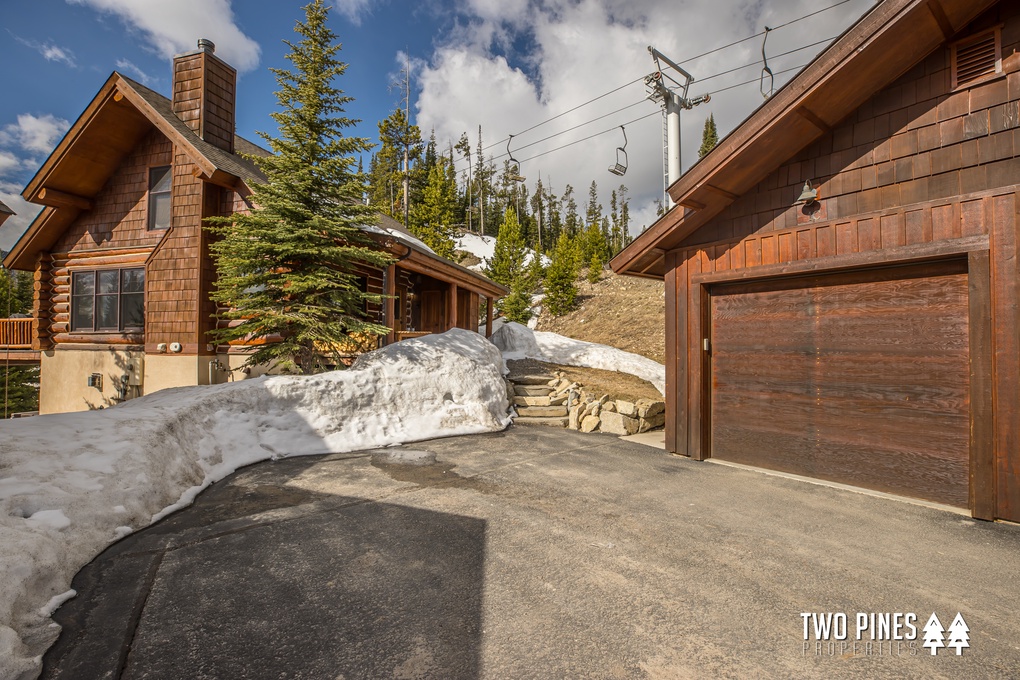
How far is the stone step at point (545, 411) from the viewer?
350 inches

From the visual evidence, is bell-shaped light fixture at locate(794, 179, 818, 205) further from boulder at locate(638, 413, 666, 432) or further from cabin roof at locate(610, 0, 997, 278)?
boulder at locate(638, 413, 666, 432)

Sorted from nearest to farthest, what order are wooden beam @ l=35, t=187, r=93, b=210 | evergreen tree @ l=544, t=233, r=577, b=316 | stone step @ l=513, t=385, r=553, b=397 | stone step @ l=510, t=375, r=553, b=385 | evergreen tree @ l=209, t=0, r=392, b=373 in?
evergreen tree @ l=209, t=0, r=392, b=373 < stone step @ l=513, t=385, r=553, b=397 < stone step @ l=510, t=375, r=553, b=385 < wooden beam @ l=35, t=187, r=93, b=210 < evergreen tree @ l=544, t=233, r=577, b=316

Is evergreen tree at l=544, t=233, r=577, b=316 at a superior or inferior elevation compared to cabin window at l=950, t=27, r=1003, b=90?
superior

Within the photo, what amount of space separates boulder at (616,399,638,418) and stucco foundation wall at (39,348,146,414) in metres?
11.4

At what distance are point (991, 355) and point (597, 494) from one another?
377 cm

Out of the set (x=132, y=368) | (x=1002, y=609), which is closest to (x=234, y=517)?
(x=1002, y=609)

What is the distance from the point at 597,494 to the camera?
4.53 meters

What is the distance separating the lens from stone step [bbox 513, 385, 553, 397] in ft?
31.6

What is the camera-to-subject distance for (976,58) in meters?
4.32

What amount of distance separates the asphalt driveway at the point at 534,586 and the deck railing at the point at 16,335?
13.8 m

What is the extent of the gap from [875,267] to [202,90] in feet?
48.0

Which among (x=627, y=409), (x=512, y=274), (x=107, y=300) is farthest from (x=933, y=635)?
(x=512, y=274)

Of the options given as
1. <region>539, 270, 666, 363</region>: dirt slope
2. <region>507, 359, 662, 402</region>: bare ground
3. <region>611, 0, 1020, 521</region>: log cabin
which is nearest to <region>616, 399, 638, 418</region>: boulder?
<region>507, 359, 662, 402</region>: bare ground

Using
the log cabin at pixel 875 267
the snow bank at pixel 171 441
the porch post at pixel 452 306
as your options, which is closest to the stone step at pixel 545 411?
the snow bank at pixel 171 441
